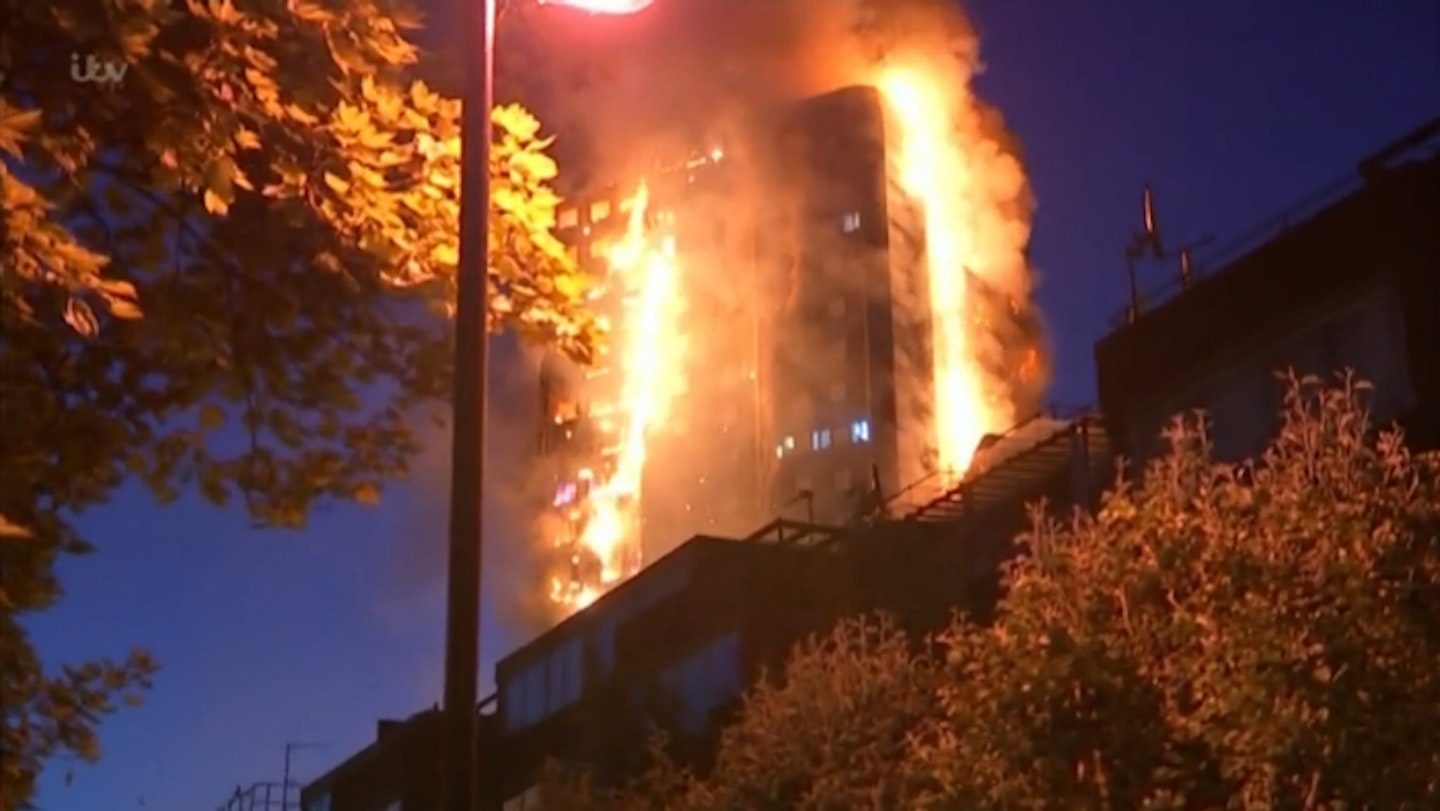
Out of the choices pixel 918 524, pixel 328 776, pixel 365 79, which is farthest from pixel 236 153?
pixel 328 776

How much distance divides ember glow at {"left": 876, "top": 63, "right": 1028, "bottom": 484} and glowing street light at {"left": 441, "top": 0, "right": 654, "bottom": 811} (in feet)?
262

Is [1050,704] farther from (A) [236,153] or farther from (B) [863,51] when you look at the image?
(B) [863,51]

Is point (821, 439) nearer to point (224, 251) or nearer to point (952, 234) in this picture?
point (952, 234)

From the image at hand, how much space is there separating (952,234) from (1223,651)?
Answer: 81.8 meters

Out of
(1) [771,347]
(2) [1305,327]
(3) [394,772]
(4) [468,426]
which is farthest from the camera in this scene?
(1) [771,347]

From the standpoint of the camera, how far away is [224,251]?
10.6 meters

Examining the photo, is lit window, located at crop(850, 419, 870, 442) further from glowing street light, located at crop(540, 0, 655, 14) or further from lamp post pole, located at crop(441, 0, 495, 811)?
lamp post pole, located at crop(441, 0, 495, 811)

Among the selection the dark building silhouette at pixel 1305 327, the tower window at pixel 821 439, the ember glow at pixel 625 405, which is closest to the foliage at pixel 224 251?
the dark building silhouette at pixel 1305 327

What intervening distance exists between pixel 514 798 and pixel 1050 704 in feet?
108

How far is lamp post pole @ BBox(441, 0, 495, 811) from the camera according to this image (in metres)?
8.94

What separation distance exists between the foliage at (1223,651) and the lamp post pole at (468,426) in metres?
6.24

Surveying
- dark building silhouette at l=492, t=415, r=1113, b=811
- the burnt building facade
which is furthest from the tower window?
dark building silhouette at l=492, t=415, r=1113, b=811

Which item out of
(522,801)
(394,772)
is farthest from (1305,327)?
(394,772)
